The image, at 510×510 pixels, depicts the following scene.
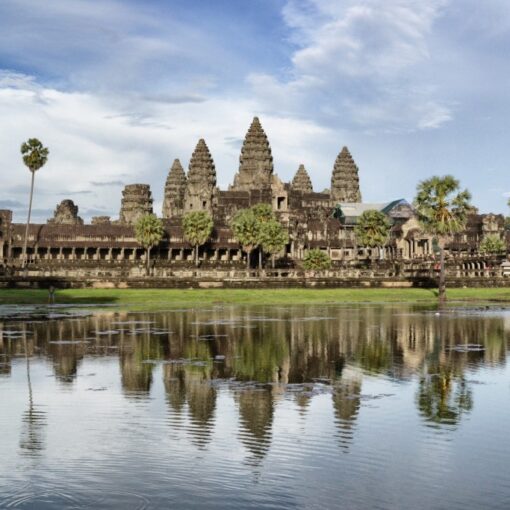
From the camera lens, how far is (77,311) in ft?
174

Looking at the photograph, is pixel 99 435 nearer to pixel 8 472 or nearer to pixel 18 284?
pixel 8 472

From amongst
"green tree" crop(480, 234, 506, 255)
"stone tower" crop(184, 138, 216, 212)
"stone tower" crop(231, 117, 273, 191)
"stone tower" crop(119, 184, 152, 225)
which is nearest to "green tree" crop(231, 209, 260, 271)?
"green tree" crop(480, 234, 506, 255)

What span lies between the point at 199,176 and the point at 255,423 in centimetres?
17712

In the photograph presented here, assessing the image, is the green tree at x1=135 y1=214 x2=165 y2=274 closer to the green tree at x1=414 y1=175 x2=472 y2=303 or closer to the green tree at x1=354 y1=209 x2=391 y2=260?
the green tree at x1=354 y1=209 x2=391 y2=260

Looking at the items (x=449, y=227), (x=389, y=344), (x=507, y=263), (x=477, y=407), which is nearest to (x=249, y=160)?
(x=507, y=263)

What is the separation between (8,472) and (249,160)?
571ft

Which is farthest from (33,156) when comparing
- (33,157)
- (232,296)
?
(232,296)

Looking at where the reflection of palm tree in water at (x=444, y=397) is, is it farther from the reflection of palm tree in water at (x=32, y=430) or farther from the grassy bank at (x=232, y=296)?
the grassy bank at (x=232, y=296)

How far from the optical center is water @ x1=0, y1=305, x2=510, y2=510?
12312 mm

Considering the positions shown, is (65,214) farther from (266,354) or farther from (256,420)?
(256,420)

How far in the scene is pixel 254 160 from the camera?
607ft

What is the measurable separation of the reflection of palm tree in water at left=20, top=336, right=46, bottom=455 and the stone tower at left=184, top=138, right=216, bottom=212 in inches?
6362

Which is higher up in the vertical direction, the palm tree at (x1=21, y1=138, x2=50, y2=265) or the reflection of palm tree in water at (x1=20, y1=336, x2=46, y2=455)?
the palm tree at (x1=21, y1=138, x2=50, y2=265)

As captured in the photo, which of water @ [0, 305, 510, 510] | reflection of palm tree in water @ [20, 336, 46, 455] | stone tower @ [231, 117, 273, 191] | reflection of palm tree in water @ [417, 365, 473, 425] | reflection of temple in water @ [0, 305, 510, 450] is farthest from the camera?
stone tower @ [231, 117, 273, 191]
